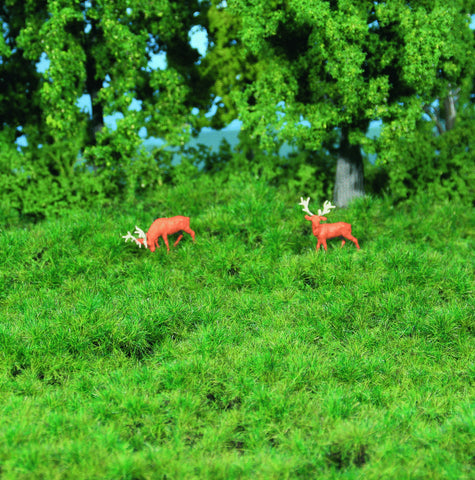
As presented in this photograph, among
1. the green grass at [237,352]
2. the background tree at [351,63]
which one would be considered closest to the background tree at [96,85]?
the background tree at [351,63]

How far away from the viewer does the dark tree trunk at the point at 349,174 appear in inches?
478

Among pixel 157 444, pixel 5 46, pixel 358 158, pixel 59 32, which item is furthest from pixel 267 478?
pixel 5 46

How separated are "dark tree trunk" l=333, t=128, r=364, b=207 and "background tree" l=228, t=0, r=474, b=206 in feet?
→ 0.23

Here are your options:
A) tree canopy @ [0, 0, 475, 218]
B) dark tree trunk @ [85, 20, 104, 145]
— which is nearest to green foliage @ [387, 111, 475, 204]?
tree canopy @ [0, 0, 475, 218]

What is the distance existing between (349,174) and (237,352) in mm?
7413

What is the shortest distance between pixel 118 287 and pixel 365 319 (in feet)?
12.2

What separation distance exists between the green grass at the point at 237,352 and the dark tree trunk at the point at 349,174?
2108 mm

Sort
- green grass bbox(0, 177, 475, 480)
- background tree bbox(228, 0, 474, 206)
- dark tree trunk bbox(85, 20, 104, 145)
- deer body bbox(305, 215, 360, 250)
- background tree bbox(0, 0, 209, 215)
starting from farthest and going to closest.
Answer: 1. dark tree trunk bbox(85, 20, 104, 145)
2. background tree bbox(0, 0, 209, 215)
3. background tree bbox(228, 0, 474, 206)
4. deer body bbox(305, 215, 360, 250)
5. green grass bbox(0, 177, 475, 480)

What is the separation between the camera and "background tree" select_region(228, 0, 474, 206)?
9711 mm

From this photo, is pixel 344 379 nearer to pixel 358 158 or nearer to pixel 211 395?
pixel 211 395

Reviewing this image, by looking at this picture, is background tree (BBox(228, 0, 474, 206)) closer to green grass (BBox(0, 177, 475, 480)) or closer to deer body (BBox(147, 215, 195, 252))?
green grass (BBox(0, 177, 475, 480))

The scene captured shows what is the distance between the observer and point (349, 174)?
1219 cm

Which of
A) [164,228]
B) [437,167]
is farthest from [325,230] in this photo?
[437,167]

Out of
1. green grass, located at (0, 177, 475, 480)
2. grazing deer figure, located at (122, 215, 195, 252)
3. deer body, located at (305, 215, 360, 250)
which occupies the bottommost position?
green grass, located at (0, 177, 475, 480)
